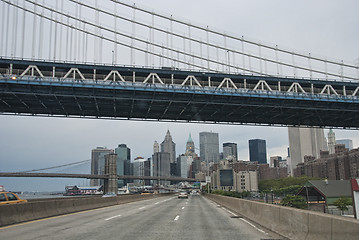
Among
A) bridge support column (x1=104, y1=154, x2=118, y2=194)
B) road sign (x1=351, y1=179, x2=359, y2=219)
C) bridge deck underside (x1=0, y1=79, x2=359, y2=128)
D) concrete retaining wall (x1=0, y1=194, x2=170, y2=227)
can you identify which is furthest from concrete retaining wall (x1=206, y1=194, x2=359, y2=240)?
bridge support column (x1=104, y1=154, x2=118, y2=194)

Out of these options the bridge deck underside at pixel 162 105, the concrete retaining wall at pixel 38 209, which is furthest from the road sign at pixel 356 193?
the bridge deck underside at pixel 162 105

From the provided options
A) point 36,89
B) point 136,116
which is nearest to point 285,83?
point 136,116

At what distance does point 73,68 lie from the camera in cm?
4150

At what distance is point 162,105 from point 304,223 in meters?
39.4

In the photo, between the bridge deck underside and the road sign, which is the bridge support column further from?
the road sign

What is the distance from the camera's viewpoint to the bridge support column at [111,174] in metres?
112

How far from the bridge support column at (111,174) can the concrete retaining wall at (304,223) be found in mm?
101990

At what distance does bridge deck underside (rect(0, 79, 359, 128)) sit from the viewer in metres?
41.6

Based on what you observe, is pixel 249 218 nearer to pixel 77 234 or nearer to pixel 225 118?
pixel 77 234

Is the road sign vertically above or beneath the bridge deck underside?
beneath

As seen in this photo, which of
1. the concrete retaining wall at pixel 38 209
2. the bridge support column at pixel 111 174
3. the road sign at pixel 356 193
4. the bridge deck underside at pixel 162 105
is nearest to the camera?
the road sign at pixel 356 193

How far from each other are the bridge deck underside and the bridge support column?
62869 millimetres

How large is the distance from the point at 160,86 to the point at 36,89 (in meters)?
15.8

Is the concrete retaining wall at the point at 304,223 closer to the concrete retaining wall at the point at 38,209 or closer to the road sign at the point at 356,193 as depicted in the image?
the road sign at the point at 356,193
